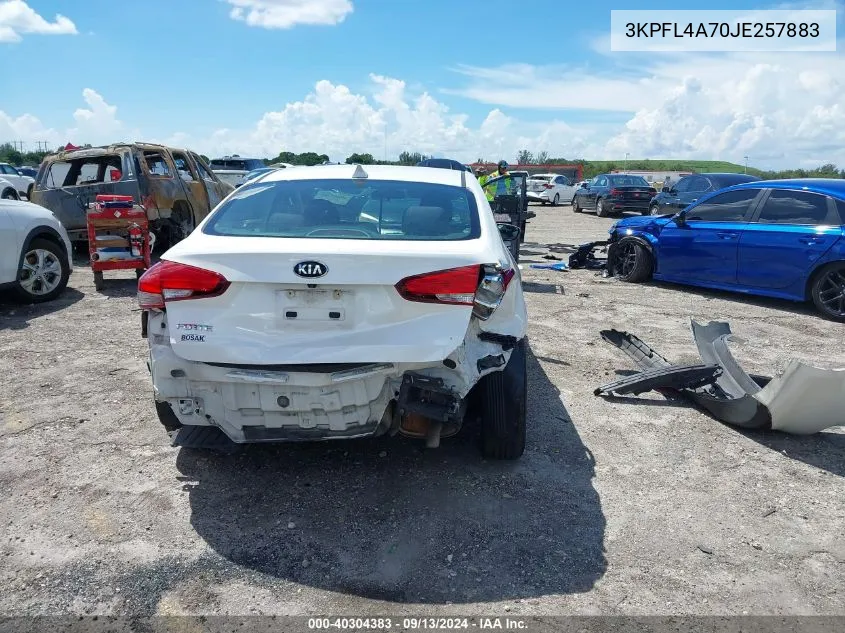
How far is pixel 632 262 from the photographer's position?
978 cm

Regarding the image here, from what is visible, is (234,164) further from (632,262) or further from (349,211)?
(349,211)

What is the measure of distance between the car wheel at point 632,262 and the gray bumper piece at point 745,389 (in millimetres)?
4187

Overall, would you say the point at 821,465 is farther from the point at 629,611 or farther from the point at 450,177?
the point at 450,177

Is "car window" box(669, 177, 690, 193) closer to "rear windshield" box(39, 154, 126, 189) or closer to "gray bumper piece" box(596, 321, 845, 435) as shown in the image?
"gray bumper piece" box(596, 321, 845, 435)

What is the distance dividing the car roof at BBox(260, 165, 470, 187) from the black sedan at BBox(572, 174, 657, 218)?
19292 millimetres

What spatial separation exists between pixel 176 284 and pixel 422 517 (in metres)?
1.60

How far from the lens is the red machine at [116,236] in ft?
28.3

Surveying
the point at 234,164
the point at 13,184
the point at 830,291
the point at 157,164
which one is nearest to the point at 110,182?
the point at 157,164

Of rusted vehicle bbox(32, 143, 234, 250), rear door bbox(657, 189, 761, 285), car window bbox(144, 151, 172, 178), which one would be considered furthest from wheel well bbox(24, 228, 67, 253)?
rear door bbox(657, 189, 761, 285)

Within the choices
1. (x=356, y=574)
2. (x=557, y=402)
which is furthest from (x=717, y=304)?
(x=356, y=574)

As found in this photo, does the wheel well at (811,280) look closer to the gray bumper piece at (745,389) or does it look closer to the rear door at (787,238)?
the rear door at (787,238)

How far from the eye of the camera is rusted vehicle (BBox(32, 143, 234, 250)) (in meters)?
10.4

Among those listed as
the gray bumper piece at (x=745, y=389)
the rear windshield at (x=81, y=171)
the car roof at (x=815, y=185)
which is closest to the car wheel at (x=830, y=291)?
the car roof at (x=815, y=185)

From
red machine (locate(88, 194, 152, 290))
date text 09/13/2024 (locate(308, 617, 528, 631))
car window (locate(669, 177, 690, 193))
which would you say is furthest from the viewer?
car window (locate(669, 177, 690, 193))
